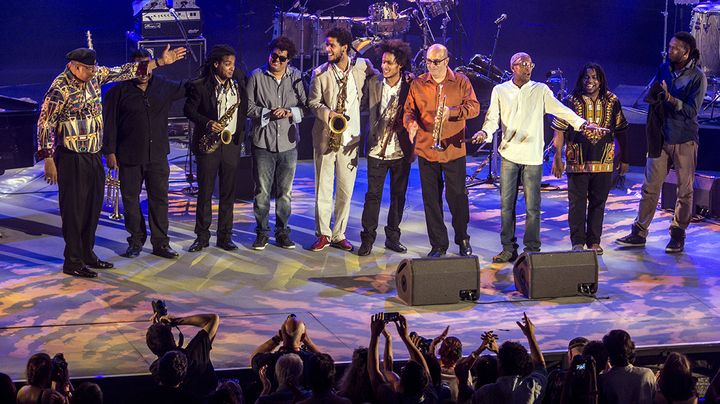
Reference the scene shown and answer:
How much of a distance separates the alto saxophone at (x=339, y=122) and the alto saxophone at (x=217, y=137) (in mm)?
895

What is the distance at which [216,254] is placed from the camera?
10.4m

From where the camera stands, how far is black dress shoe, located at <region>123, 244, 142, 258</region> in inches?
404

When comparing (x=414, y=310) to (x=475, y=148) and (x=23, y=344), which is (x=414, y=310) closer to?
(x=23, y=344)

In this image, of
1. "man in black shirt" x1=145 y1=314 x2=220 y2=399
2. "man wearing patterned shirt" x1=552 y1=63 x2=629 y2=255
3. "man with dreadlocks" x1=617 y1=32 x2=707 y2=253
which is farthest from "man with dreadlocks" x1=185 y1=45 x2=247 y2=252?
"man in black shirt" x1=145 y1=314 x2=220 y2=399

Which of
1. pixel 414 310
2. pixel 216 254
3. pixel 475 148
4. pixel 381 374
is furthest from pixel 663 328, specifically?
pixel 475 148

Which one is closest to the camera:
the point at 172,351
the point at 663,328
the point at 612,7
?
the point at 172,351

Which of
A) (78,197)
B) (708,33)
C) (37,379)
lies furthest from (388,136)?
(708,33)

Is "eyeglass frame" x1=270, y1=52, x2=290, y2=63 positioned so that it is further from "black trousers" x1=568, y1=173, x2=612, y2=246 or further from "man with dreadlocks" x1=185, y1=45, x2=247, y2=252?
"black trousers" x1=568, y1=173, x2=612, y2=246

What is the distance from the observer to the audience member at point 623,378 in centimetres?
609

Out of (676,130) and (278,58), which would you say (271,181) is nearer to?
(278,58)

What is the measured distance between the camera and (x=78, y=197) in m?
9.66

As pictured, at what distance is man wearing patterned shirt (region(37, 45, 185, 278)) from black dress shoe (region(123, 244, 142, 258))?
388mm

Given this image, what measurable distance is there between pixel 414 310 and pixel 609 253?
2.63 meters

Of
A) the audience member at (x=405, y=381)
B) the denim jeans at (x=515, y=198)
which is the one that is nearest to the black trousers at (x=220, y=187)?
the denim jeans at (x=515, y=198)
